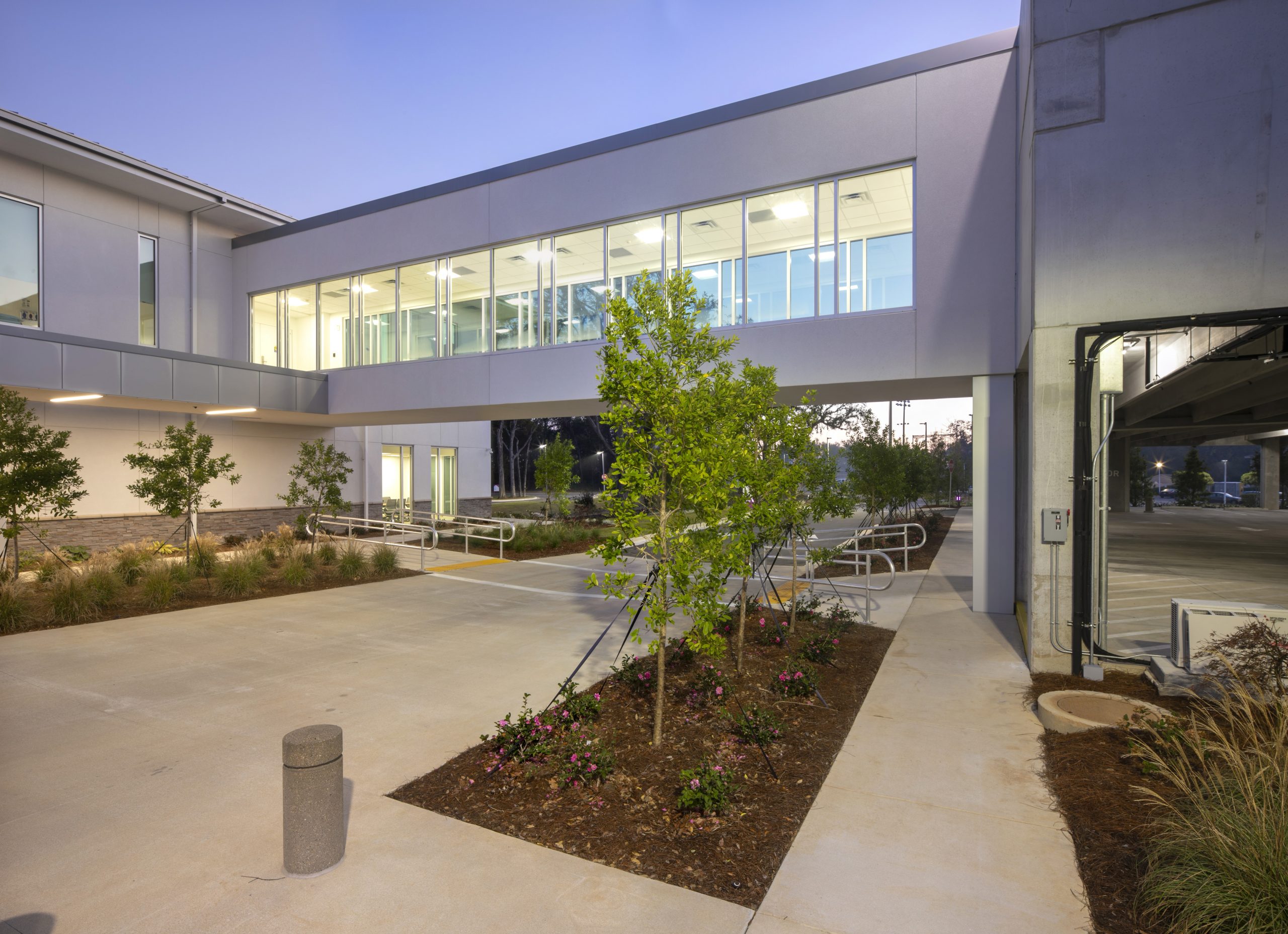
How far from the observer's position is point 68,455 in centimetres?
1587

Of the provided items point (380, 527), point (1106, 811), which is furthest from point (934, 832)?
point (380, 527)

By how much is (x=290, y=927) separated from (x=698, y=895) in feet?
6.44

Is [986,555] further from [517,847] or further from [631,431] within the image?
[517,847]

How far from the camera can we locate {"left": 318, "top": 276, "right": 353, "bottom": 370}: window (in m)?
18.1

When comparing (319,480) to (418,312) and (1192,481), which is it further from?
(1192,481)

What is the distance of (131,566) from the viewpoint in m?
12.6

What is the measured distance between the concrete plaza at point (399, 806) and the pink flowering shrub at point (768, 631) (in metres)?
1.28

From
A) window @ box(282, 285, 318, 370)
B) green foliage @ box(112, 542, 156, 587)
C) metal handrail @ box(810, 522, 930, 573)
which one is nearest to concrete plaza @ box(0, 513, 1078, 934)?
metal handrail @ box(810, 522, 930, 573)

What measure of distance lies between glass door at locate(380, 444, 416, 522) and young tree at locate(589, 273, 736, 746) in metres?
20.6

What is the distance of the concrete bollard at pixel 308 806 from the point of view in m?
3.65

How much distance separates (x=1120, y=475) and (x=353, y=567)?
121ft

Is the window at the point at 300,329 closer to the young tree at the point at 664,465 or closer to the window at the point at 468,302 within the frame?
the window at the point at 468,302

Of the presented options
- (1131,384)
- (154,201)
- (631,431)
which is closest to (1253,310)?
(631,431)

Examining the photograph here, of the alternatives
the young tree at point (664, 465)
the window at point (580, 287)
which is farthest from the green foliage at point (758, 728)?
the window at point (580, 287)
